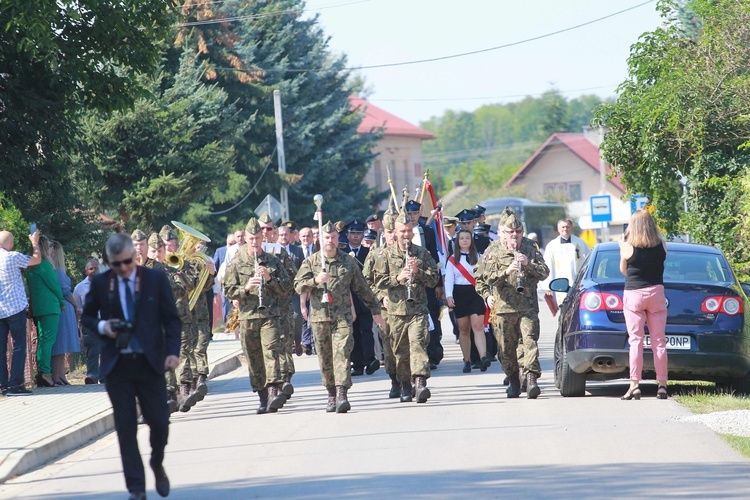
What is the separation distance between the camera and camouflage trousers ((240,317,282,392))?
12.5m

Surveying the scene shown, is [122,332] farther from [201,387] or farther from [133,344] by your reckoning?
[201,387]

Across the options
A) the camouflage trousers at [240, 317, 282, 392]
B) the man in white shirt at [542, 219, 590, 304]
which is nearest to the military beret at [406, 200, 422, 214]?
the man in white shirt at [542, 219, 590, 304]

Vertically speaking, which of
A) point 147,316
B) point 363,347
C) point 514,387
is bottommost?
point 514,387

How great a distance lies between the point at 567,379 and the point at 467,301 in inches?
137

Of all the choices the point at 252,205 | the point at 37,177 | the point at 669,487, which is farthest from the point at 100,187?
the point at 669,487

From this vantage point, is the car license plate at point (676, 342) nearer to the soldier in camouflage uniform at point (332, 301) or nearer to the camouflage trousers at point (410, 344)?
the camouflage trousers at point (410, 344)

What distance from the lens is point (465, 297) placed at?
51.6ft

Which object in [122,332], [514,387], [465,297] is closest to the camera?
[122,332]

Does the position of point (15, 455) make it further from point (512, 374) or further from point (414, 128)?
point (414, 128)

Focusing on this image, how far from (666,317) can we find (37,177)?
9.50m

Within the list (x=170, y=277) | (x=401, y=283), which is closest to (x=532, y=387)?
(x=401, y=283)

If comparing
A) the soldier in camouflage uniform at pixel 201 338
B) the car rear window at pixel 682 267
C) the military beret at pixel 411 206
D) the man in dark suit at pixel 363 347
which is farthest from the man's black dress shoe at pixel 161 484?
the military beret at pixel 411 206

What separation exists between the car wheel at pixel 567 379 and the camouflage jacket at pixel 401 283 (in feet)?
4.95

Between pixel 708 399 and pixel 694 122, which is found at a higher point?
pixel 694 122
